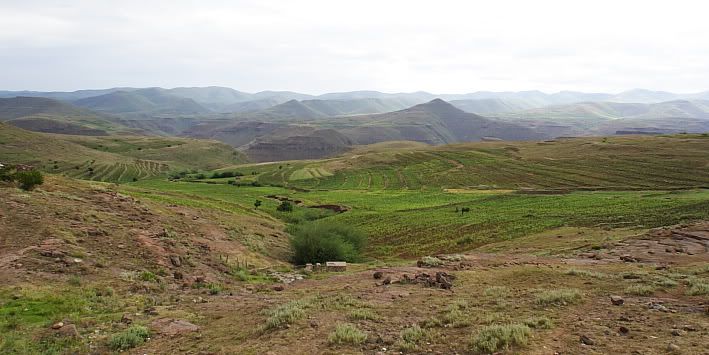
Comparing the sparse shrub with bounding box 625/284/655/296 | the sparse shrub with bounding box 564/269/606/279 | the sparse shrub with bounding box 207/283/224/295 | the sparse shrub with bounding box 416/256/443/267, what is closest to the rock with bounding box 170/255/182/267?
the sparse shrub with bounding box 207/283/224/295

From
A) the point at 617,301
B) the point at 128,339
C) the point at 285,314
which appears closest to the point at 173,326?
the point at 128,339

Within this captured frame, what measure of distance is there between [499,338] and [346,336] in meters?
4.16

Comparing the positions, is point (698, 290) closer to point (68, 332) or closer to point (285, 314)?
point (285, 314)

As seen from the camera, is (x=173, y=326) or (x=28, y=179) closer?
(x=173, y=326)

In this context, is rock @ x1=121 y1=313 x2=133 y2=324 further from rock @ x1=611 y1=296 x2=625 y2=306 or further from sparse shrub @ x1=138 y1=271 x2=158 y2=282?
rock @ x1=611 y1=296 x2=625 y2=306

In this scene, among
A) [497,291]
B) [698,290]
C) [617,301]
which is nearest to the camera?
[617,301]

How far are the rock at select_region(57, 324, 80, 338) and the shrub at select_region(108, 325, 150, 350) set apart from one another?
1.44m

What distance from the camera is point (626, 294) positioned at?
619 inches

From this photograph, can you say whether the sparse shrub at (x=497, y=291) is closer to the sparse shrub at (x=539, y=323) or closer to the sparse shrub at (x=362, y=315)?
the sparse shrub at (x=539, y=323)

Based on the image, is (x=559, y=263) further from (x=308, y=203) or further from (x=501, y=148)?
(x=501, y=148)

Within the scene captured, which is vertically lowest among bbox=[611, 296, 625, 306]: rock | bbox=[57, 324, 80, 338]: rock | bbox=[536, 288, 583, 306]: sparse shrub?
bbox=[57, 324, 80, 338]: rock

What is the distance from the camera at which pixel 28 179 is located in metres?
29.8

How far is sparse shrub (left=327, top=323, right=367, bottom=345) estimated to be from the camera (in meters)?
12.1

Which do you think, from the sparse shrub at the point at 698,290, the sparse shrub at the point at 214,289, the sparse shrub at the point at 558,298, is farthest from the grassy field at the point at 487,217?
the sparse shrub at the point at 698,290
